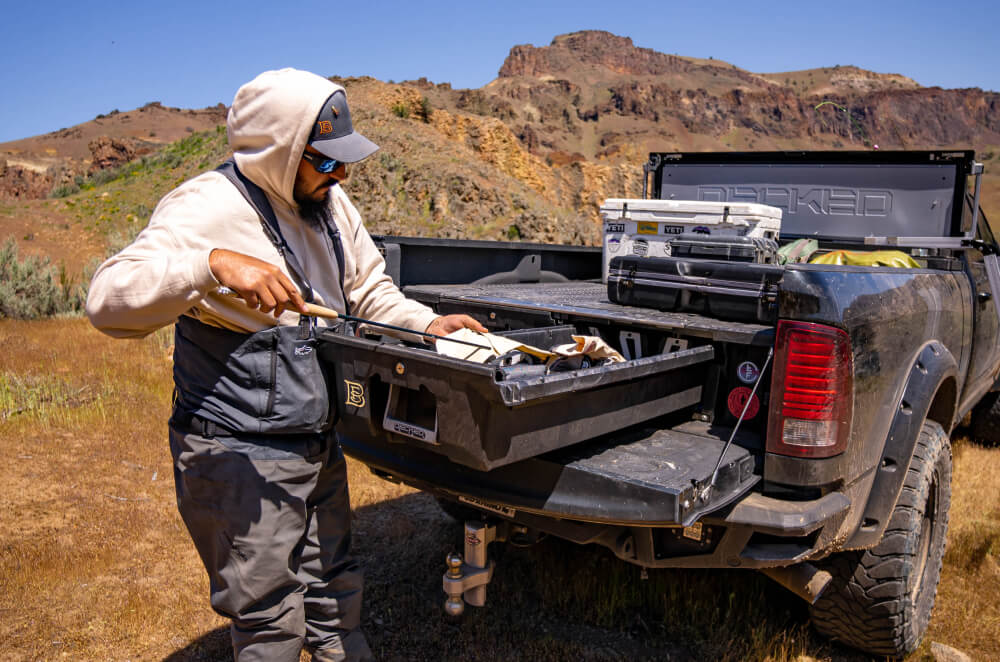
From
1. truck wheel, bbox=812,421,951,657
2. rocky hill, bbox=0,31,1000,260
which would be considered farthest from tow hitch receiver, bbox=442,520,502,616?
rocky hill, bbox=0,31,1000,260

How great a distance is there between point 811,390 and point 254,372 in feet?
5.63

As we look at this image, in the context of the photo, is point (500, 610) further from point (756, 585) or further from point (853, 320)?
point (853, 320)

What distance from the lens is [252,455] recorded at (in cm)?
205

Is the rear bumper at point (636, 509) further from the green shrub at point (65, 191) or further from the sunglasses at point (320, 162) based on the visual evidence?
the green shrub at point (65, 191)

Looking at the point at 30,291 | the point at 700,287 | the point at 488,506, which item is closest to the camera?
the point at 488,506

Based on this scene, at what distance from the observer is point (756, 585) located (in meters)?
3.51

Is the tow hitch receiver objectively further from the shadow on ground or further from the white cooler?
the white cooler

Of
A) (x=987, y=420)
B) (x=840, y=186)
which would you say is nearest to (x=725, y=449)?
(x=840, y=186)

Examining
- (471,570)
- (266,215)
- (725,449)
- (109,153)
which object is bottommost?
(471,570)

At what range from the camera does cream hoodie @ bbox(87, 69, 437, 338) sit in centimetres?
175

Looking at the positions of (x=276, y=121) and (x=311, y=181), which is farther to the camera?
(x=311, y=181)

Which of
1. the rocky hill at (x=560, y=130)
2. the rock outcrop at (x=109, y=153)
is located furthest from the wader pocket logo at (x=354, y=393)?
the rock outcrop at (x=109, y=153)

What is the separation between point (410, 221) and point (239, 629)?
60.8ft

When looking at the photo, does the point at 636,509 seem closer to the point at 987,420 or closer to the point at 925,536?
the point at 925,536
